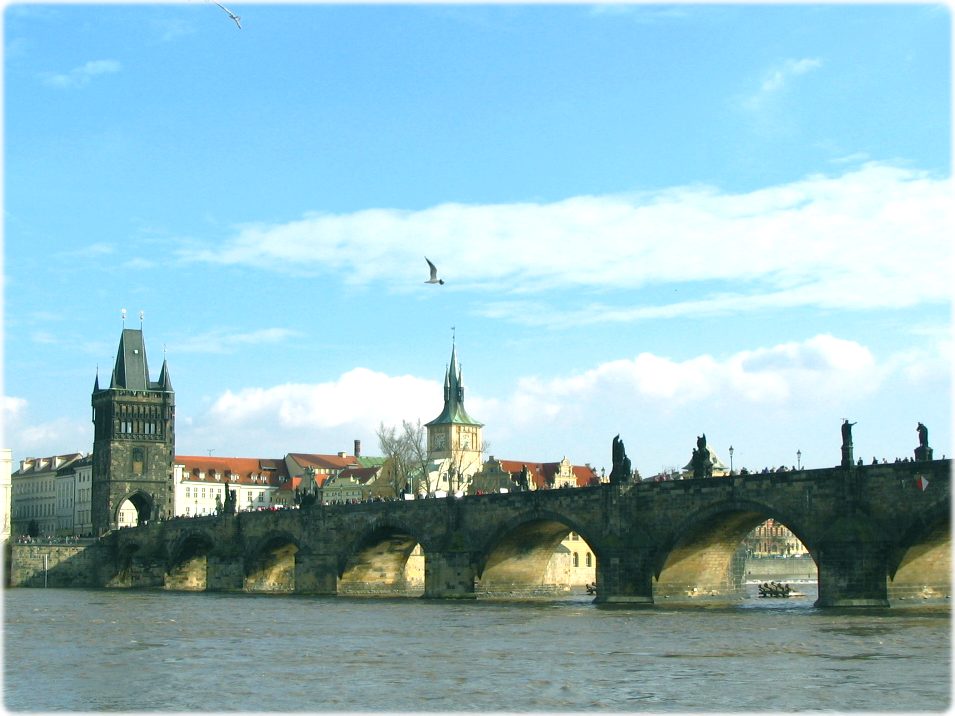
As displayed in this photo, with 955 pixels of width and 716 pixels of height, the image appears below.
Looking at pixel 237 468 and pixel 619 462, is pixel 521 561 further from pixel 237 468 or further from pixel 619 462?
pixel 237 468

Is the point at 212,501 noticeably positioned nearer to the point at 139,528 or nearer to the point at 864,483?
the point at 139,528

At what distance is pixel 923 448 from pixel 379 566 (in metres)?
44.5

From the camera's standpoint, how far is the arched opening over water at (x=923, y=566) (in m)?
50.7

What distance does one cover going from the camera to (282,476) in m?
196

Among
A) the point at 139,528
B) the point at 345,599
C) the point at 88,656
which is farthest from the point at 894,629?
the point at 139,528

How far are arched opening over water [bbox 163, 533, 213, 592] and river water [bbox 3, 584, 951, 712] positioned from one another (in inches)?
2097

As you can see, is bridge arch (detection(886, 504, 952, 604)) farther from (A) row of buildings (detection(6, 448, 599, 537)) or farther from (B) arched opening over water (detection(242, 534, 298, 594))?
(A) row of buildings (detection(6, 448, 599, 537))

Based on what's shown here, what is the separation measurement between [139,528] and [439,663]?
299 ft

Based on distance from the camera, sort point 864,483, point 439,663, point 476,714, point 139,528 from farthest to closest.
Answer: point 139,528, point 864,483, point 439,663, point 476,714

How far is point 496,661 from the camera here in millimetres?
36688

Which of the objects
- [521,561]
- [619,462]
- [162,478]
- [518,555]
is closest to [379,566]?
[521,561]

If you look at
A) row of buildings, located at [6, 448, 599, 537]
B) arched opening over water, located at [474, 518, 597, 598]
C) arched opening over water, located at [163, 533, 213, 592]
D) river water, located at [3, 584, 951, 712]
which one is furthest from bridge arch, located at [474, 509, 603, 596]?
row of buildings, located at [6, 448, 599, 537]

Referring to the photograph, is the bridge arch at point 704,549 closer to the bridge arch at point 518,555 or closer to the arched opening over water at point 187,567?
the bridge arch at point 518,555

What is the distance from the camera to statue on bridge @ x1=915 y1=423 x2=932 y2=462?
52.9 meters
